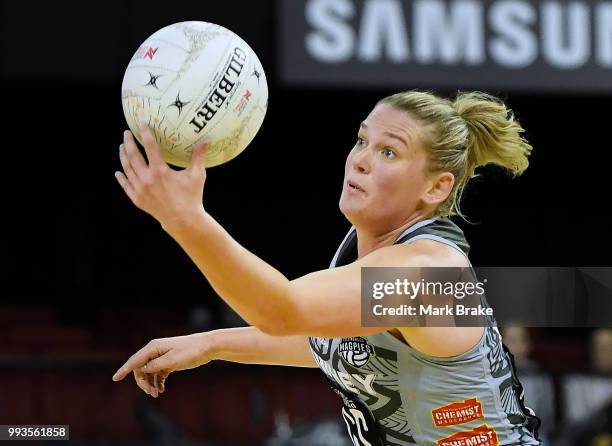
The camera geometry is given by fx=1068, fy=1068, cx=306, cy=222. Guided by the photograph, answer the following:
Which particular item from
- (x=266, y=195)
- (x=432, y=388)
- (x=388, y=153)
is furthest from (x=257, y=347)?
(x=266, y=195)

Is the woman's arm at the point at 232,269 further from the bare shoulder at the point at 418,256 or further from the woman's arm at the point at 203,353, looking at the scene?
the woman's arm at the point at 203,353

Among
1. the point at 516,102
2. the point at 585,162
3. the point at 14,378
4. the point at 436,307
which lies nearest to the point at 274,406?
the point at 14,378

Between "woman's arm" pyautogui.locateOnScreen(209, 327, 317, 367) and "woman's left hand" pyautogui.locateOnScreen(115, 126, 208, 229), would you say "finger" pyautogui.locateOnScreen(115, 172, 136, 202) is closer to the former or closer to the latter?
"woman's left hand" pyautogui.locateOnScreen(115, 126, 208, 229)

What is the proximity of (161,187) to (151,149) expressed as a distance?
0.32ft

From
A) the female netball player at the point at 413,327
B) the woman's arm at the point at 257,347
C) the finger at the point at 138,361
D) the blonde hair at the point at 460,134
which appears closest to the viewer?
the female netball player at the point at 413,327

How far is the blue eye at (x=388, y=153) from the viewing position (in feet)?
9.07

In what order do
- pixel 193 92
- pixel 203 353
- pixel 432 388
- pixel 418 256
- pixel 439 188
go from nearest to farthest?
pixel 193 92 < pixel 418 256 < pixel 432 388 < pixel 439 188 < pixel 203 353

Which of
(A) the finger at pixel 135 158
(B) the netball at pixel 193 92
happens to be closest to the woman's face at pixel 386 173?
(B) the netball at pixel 193 92

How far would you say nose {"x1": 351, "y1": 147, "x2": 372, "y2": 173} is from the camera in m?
2.76

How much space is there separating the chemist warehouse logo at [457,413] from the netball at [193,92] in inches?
33.6

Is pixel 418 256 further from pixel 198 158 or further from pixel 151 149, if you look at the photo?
pixel 151 149

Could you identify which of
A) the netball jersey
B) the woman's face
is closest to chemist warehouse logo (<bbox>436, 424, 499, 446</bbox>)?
the netball jersey

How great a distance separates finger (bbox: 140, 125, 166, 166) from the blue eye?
71cm

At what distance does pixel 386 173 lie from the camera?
2.75m
